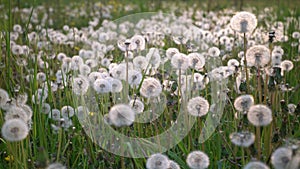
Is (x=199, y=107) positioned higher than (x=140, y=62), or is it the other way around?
(x=140, y=62)

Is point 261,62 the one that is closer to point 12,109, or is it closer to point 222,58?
point 12,109

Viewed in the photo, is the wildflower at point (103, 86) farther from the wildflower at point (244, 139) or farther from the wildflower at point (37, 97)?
the wildflower at point (244, 139)

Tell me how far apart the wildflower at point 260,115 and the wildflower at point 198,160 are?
0.62 feet

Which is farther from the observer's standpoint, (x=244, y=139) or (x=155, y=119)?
(x=155, y=119)

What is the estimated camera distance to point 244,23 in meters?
1.71

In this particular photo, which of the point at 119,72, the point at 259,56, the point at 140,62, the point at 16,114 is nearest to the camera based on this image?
the point at 16,114

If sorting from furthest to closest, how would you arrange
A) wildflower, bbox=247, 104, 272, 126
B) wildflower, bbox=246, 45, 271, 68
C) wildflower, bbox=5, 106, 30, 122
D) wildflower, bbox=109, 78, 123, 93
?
wildflower, bbox=109, 78, 123, 93 → wildflower, bbox=246, 45, 271, 68 → wildflower, bbox=5, 106, 30, 122 → wildflower, bbox=247, 104, 272, 126

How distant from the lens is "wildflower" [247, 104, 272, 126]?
1.26 metres

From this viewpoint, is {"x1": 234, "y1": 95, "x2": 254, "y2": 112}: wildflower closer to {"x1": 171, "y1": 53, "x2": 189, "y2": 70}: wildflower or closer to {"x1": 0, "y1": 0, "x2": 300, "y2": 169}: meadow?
{"x1": 0, "y1": 0, "x2": 300, "y2": 169}: meadow

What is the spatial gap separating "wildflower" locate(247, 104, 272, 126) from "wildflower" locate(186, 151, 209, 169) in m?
0.19

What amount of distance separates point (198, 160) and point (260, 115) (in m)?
0.23

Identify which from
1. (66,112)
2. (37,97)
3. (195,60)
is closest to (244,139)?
(195,60)

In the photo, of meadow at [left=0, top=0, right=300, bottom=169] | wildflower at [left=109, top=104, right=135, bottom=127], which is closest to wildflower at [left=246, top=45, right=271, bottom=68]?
meadow at [left=0, top=0, right=300, bottom=169]

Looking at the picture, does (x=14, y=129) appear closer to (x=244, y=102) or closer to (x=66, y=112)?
(x=244, y=102)
